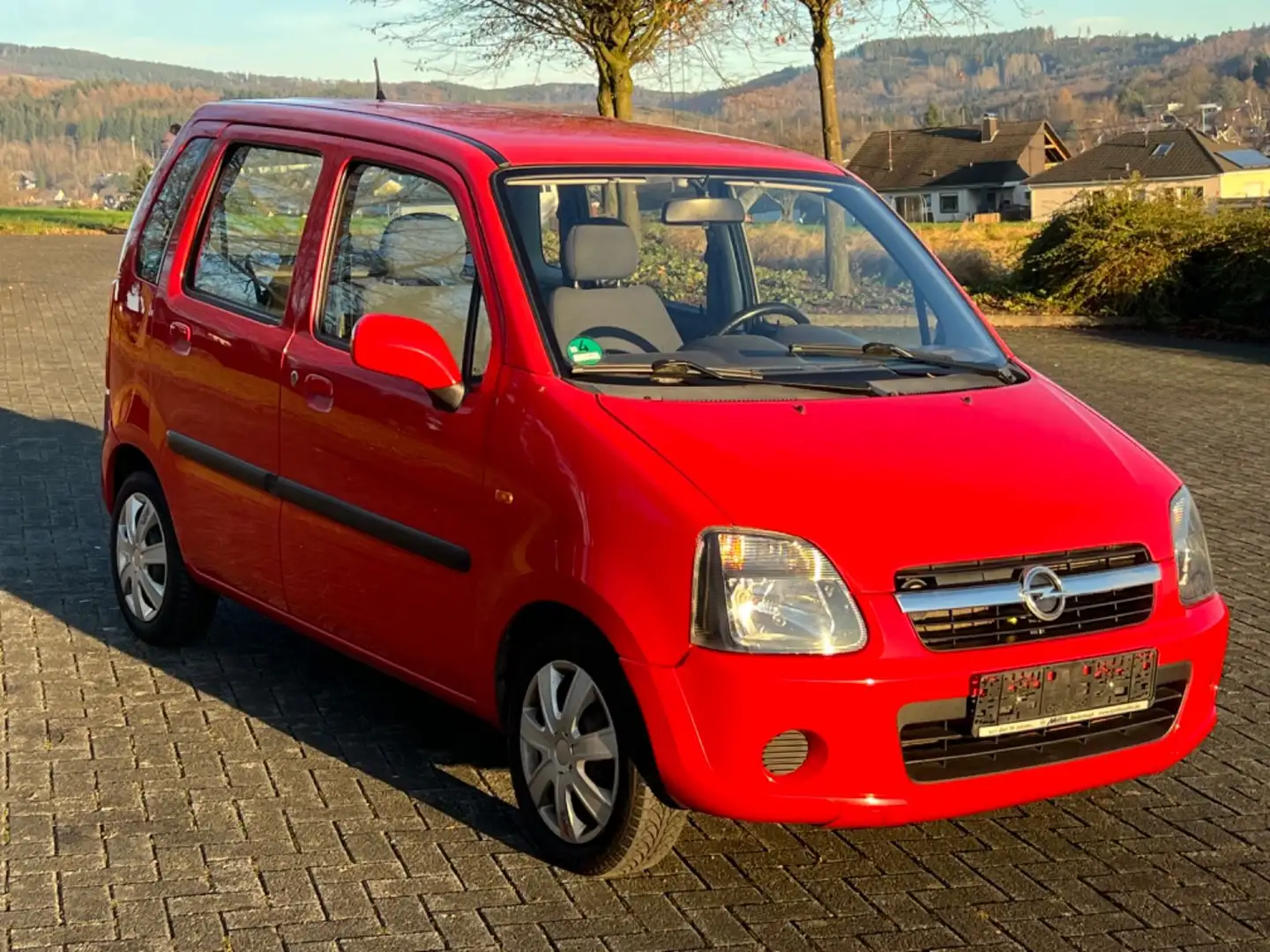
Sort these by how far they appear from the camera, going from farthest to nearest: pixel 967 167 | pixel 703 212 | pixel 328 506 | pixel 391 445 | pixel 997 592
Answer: pixel 967 167 → pixel 703 212 → pixel 328 506 → pixel 391 445 → pixel 997 592

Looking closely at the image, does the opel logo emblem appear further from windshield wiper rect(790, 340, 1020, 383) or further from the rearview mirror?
the rearview mirror

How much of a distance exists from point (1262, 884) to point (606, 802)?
175 cm

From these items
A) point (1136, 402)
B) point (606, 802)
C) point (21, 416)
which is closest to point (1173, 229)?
point (1136, 402)

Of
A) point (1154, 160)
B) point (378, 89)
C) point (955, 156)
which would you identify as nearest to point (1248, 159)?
point (1154, 160)

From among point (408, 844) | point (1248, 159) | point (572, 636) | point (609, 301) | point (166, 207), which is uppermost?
point (1248, 159)

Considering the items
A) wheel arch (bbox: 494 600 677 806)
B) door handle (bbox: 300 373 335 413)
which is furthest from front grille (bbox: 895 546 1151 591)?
door handle (bbox: 300 373 335 413)

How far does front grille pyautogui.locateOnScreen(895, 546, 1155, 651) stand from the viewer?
397 cm

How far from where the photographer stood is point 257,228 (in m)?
5.86

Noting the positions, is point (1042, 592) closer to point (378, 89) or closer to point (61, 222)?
point (378, 89)

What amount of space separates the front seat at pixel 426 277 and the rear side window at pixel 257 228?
48 cm

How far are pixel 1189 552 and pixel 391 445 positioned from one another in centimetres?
222

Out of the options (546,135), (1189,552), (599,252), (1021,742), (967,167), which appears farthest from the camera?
(967,167)

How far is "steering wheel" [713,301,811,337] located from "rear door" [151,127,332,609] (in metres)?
1.35

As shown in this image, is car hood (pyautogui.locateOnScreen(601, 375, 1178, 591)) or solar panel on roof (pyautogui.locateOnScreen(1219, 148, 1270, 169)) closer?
car hood (pyautogui.locateOnScreen(601, 375, 1178, 591))
